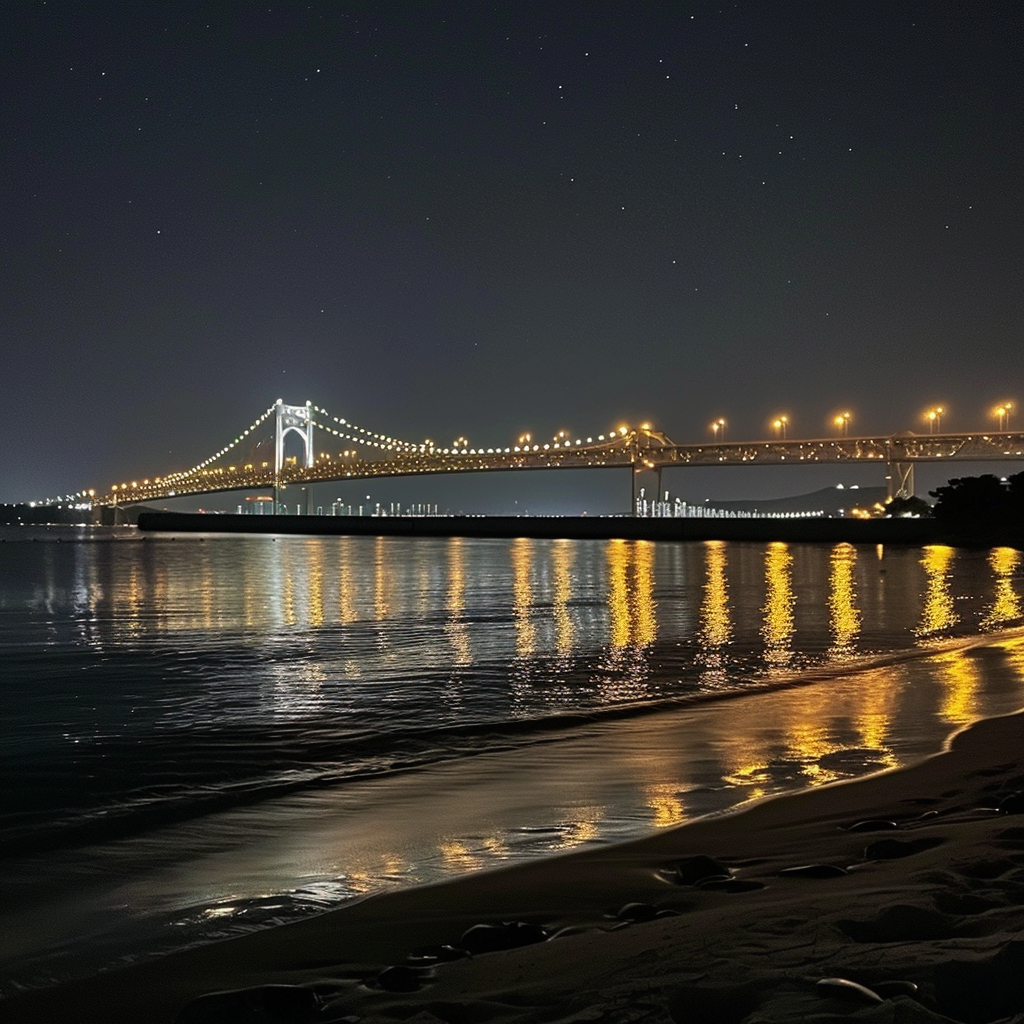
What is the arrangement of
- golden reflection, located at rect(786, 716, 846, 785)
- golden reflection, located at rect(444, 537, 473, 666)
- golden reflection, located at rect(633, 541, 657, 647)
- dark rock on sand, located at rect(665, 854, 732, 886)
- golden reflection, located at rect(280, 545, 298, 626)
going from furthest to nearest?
golden reflection, located at rect(280, 545, 298, 626)
golden reflection, located at rect(633, 541, 657, 647)
golden reflection, located at rect(444, 537, 473, 666)
golden reflection, located at rect(786, 716, 846, 785)
dark rock on sand, located at rect(665, 854, 732, 886)

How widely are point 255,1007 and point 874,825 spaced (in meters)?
2.27

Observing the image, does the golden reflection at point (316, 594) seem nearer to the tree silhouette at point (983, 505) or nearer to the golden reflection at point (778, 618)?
the golden reflection at point (778, 618)

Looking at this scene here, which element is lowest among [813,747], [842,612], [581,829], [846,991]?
[842,612]

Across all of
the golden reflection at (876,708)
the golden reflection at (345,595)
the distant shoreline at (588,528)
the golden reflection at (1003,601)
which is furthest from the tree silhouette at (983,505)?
the golden reflection at (876,708)

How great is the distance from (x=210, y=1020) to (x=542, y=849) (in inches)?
63.8

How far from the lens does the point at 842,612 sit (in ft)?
50.1

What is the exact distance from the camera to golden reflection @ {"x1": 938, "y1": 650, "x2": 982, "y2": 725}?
6.40 metres

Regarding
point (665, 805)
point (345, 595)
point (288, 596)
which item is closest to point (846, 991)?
point (665, 805)

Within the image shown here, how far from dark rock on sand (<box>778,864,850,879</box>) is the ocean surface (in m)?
0.77

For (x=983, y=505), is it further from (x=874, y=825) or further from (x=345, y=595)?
(x=874, y=825)

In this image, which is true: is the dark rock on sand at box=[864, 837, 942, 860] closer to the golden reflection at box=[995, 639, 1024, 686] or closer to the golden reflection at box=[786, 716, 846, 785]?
the golden reflection at box=[786, 716, 846, 785]

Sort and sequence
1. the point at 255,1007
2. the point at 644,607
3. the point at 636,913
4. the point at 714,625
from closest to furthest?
1. the point at 255,1007
2. the point at 636,913
3. the point at 714,625
4. the point at 644,607

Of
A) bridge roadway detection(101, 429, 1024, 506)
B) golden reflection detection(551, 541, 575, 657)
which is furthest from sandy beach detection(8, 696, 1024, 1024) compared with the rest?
bridge roadway detection(101, 429, 1024, 506)

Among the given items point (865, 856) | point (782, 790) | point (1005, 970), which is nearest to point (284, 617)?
point (782, 790)
